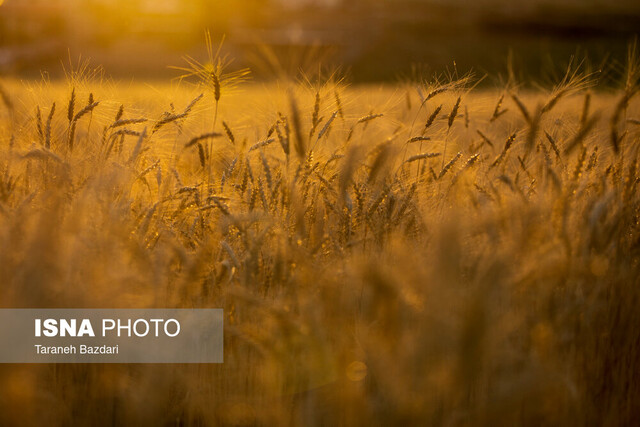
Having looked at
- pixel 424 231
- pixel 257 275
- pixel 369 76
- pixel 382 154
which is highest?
pixel 369 76

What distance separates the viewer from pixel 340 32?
25719 millimetres

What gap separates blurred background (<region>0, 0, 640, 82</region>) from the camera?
68.5ft

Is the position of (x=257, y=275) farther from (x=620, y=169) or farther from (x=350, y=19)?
(x=350, y=19)

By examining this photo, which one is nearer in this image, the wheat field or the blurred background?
the wheat field

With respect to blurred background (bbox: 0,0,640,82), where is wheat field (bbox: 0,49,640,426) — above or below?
below

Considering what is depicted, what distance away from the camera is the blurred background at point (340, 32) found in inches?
822

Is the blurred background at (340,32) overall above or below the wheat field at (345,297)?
above

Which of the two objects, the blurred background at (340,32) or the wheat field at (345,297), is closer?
the wheat field at (345,297)

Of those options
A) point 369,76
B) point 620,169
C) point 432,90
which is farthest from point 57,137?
point 369,76

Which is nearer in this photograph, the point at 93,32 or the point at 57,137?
the point at 57,137

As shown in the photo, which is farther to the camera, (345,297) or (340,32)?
(340,32)

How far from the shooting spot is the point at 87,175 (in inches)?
74.8

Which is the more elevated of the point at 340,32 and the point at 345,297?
the point at 340,32

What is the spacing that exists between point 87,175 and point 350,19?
25514 millimetres
